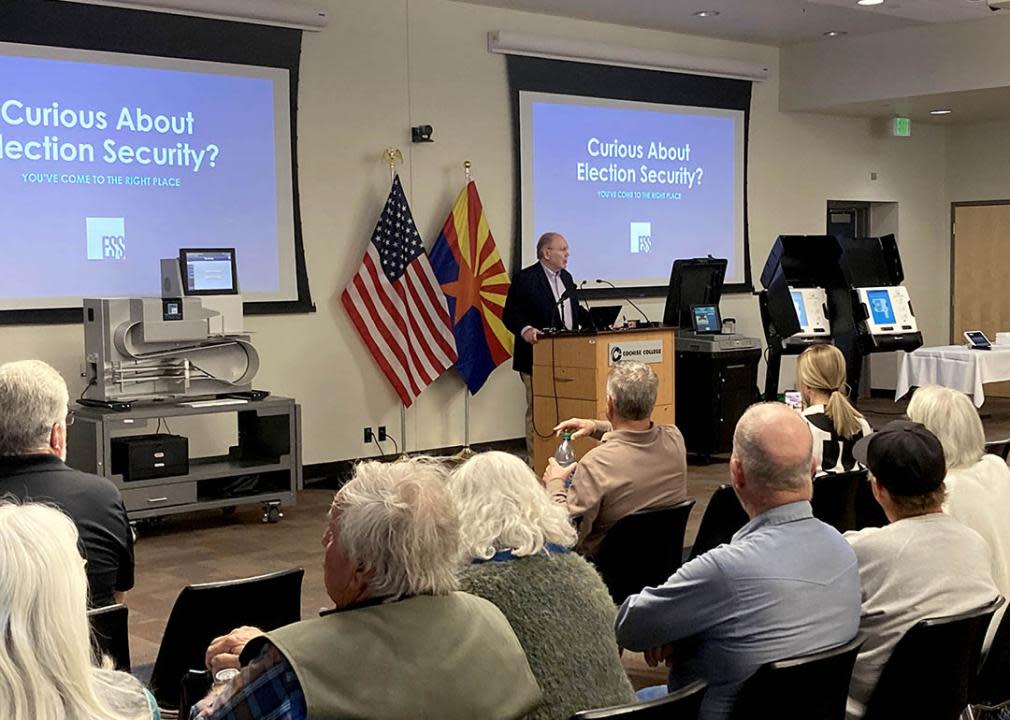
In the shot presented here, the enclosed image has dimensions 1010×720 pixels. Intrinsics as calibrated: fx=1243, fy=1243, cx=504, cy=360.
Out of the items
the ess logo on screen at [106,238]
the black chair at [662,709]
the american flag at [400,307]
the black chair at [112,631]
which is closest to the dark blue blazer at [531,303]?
the american flag at [400,307]

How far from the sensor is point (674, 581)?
2619mm

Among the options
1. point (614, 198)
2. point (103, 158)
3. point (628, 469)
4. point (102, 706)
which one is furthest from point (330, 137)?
point (102, 706)

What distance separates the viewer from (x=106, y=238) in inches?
296

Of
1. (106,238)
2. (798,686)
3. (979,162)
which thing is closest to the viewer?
(798,686)

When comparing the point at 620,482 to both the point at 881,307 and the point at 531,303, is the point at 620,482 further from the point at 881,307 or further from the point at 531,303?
the point at 881,307

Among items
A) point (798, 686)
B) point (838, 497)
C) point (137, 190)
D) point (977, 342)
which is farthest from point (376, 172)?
point (798, 686)

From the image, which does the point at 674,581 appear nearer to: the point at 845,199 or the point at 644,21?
the point at 644,21

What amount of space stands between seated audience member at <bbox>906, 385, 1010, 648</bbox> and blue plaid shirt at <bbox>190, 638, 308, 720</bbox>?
2001 mm

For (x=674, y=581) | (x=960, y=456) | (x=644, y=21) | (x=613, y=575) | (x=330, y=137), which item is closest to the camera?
(x=674, y=581)

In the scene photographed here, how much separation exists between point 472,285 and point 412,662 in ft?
23.8

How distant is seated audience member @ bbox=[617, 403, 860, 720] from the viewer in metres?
2.57

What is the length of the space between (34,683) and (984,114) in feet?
41.6

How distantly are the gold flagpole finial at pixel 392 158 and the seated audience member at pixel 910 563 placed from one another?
20.8 ft

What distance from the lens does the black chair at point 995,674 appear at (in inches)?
122
